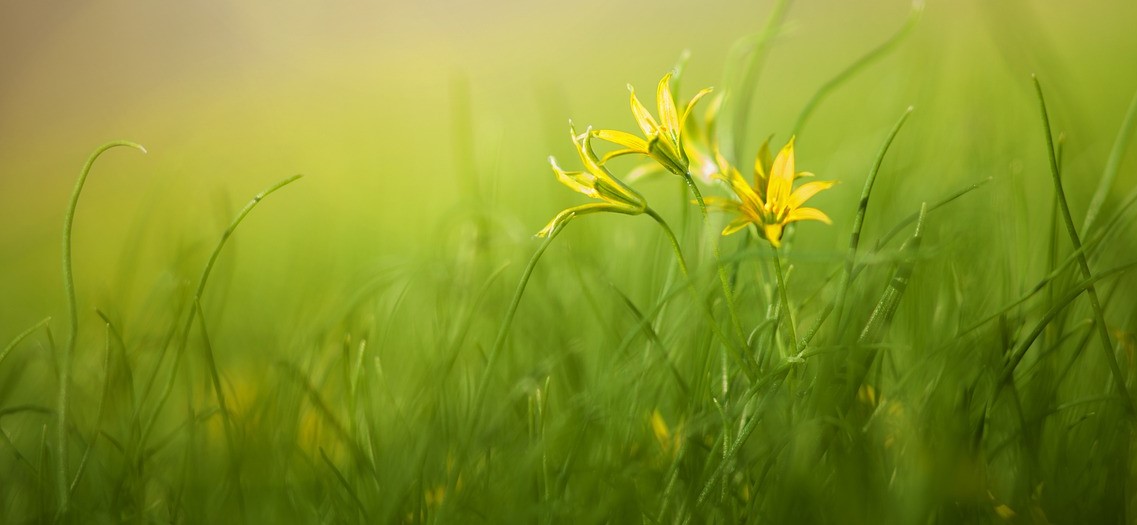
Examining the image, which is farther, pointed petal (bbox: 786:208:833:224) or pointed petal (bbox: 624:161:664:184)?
pointed petal (bbox: 624:161:664:184)

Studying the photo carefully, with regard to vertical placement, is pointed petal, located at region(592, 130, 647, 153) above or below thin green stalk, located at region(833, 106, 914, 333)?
above

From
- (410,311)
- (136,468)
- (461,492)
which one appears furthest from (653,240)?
(136,468)

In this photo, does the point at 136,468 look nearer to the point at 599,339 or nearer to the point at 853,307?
the point at 599,339

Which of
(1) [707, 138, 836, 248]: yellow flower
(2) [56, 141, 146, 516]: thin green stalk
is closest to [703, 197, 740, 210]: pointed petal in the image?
(1) [707, 138, 836, 248]: yellow flower

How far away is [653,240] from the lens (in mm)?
1193

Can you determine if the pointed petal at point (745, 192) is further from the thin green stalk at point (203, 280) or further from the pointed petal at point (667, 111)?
the thin green stalk at point (203, 280)

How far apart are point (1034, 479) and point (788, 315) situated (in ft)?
0.82

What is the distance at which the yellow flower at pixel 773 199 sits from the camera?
23.8 inches

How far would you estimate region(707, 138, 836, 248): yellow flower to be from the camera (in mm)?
605

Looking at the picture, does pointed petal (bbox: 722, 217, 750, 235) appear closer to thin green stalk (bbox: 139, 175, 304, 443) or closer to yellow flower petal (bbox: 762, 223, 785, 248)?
yellow flower petal (bbox: 762, 223, 785, 248)

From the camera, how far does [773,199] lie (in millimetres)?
615

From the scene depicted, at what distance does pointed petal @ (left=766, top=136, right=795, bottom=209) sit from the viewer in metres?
0.61

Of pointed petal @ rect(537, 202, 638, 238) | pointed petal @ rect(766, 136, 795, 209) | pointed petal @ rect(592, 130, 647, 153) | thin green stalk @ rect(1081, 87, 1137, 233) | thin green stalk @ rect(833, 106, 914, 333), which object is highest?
pointed petal @ rect(592, 130, 647, 153)

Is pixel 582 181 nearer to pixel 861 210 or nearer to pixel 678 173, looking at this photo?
pixel 678 173
